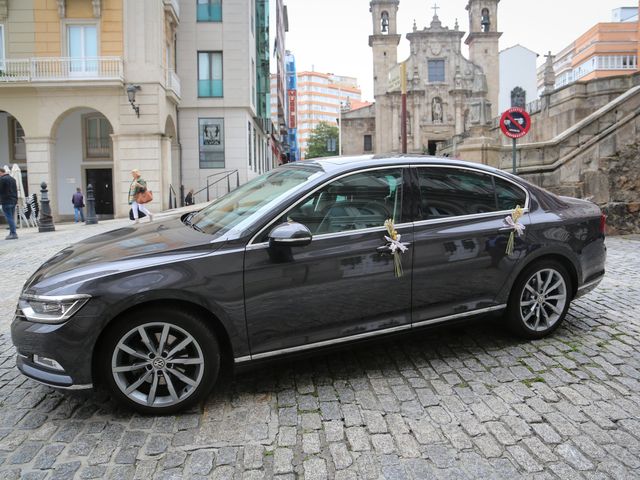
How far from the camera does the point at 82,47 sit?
24516mm

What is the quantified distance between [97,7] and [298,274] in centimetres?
2478

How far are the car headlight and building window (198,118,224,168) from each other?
27.6 meters

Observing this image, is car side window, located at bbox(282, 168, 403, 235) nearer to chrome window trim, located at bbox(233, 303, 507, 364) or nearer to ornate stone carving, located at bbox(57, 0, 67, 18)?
chrome window trim, located at bbox(233, 303, 507, 364)

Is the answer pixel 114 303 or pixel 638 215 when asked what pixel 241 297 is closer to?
pixel 114 303

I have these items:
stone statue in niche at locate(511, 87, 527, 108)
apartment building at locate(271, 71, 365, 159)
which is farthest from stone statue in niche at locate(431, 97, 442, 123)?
apartment building at locate(271, 71, 365, 159)

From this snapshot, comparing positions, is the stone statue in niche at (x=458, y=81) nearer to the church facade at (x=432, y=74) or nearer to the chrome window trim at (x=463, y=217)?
the church facade at (x=432, y=74)

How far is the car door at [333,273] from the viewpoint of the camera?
11.8ft

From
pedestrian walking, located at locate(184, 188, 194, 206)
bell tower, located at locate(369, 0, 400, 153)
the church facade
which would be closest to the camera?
pedestrian walking, located at locate(184, 188, 194, 206)

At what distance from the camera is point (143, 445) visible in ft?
10.2

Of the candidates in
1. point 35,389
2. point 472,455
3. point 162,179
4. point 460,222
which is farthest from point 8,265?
point 162,179

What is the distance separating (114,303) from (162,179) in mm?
22540

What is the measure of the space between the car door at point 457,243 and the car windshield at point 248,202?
37.0 inches

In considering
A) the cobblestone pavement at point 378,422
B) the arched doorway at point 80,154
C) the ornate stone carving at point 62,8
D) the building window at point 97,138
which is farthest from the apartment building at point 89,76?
the cobblestone pavement at point 378,422

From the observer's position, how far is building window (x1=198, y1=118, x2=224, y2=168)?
3017cm
